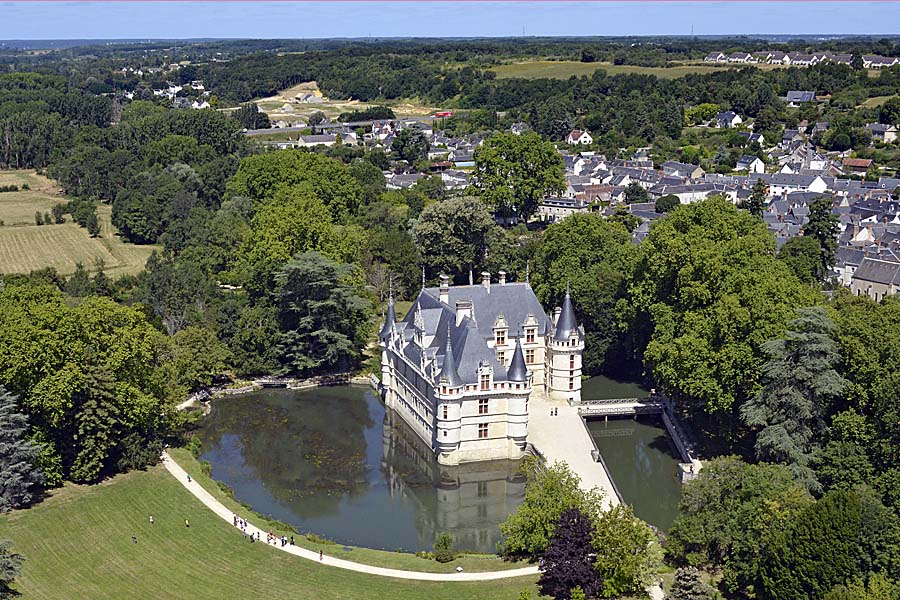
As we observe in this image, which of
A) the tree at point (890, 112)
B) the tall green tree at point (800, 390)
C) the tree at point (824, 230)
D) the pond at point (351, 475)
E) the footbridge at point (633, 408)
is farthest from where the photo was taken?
the tree at point (890, 112)

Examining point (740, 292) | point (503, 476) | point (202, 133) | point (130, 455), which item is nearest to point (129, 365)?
point (130, 455)

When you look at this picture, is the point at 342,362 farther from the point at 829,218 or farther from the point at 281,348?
the point at 829,218

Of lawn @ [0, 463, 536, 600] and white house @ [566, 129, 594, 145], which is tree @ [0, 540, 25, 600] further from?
white house @ [566, 129, 594, 145]

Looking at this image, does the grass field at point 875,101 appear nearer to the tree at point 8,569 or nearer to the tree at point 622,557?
the tree at point 622,557

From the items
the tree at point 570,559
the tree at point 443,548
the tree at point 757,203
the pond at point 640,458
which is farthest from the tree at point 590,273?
the tree at point 570,559

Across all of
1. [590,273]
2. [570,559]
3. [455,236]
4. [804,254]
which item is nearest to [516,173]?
[455,236]

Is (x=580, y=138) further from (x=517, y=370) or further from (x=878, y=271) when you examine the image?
(x=517, y=370)

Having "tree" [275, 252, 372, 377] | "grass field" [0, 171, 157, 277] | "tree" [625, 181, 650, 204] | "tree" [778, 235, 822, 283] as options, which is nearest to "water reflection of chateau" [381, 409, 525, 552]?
"tree" [275, 252, 372, 377]
